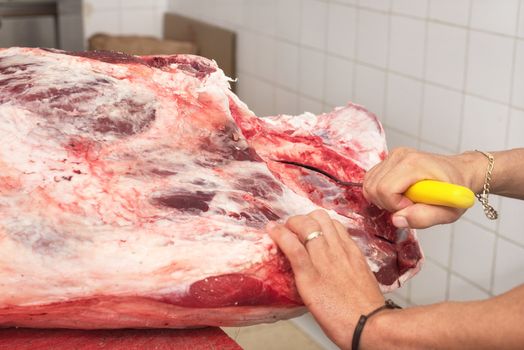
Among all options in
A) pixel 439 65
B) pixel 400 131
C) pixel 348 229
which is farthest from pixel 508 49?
pixel 348 229

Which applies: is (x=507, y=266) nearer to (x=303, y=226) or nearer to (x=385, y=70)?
(x=385, y=70)

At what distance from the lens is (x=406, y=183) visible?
1.36m

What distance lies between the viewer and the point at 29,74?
4.75 ft

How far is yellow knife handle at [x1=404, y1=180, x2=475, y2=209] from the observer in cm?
128

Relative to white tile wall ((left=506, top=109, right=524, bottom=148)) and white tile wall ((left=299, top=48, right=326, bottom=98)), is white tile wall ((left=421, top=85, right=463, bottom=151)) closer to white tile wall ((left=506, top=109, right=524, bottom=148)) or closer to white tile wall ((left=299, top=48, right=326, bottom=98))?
white tile wall ((left=506, top=109, right=524, bottom=148))

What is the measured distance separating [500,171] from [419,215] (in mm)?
300

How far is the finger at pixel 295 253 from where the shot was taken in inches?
50.2

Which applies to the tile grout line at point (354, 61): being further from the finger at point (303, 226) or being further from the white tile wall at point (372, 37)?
the finger at point (303, 226)

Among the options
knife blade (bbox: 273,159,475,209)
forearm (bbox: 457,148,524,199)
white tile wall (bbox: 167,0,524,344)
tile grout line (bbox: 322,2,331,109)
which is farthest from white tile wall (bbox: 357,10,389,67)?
knife blade (bbox: 273,159,475,209)

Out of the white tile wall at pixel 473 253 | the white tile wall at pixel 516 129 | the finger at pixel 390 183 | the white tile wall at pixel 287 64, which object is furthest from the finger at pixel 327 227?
the white tile wall at pixel 287 64

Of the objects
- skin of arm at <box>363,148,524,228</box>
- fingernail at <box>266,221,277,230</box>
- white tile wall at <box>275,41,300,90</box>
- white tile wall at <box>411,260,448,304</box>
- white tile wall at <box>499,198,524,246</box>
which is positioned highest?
skin of arm at <box>363,148,524,228</box>

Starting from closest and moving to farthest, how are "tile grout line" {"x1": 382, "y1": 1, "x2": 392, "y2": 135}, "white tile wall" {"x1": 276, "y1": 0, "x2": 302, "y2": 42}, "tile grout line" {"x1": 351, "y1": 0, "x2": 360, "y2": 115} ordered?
"tile grout line" {"x1": 382, "y1": 1, "x2": 392, "y2": 135} < "tile grout line" {"x1": 351, "y1": 0, "x2": 360, "y2": 115} < "white tile wall" {"x1": 276, "y1": 0, "x2": 302, "y2": 42}

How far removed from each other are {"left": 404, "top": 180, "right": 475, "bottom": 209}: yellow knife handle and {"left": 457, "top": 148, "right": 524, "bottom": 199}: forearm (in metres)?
0.20

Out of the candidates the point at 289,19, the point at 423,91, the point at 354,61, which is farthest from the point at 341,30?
the point at 423,91
